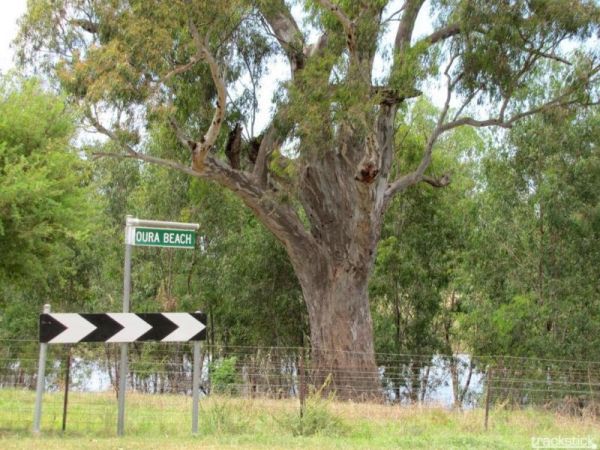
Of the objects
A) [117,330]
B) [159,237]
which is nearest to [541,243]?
[159,237]

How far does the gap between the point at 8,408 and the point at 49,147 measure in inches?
162

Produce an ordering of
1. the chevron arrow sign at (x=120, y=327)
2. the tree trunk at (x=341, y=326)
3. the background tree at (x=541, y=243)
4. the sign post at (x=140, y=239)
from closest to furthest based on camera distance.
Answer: the chevron arrow sign at (x=120, y=327), the sign post at (x=140, y=239), the tree trunk at (x=341, y=326), the background tree at (x=541, y=243)

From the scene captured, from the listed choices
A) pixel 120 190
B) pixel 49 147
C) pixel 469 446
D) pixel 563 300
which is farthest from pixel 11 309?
pixel 469 446

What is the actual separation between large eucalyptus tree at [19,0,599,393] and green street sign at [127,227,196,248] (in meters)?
8.00

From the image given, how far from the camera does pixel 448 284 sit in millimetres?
30906

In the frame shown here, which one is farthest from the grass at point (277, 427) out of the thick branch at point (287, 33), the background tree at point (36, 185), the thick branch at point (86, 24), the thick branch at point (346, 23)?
the thick branch at point (287, 33)

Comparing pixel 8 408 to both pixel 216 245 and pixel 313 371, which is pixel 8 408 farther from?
pixel 216 245

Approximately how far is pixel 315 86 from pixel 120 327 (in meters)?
9.86

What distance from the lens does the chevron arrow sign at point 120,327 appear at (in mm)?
9211

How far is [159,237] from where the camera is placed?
10055 mm

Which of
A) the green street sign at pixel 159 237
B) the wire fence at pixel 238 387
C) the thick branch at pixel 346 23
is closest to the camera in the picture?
the green street sign at pixel 159 237

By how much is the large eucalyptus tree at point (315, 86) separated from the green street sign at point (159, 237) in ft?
26.3

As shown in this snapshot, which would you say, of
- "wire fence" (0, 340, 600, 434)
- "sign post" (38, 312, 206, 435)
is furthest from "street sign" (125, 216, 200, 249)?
"wire fence" (0, 340, 600, 434)

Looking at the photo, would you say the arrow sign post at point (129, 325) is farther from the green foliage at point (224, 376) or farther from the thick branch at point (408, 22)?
the thick branch at point (408, 22)
